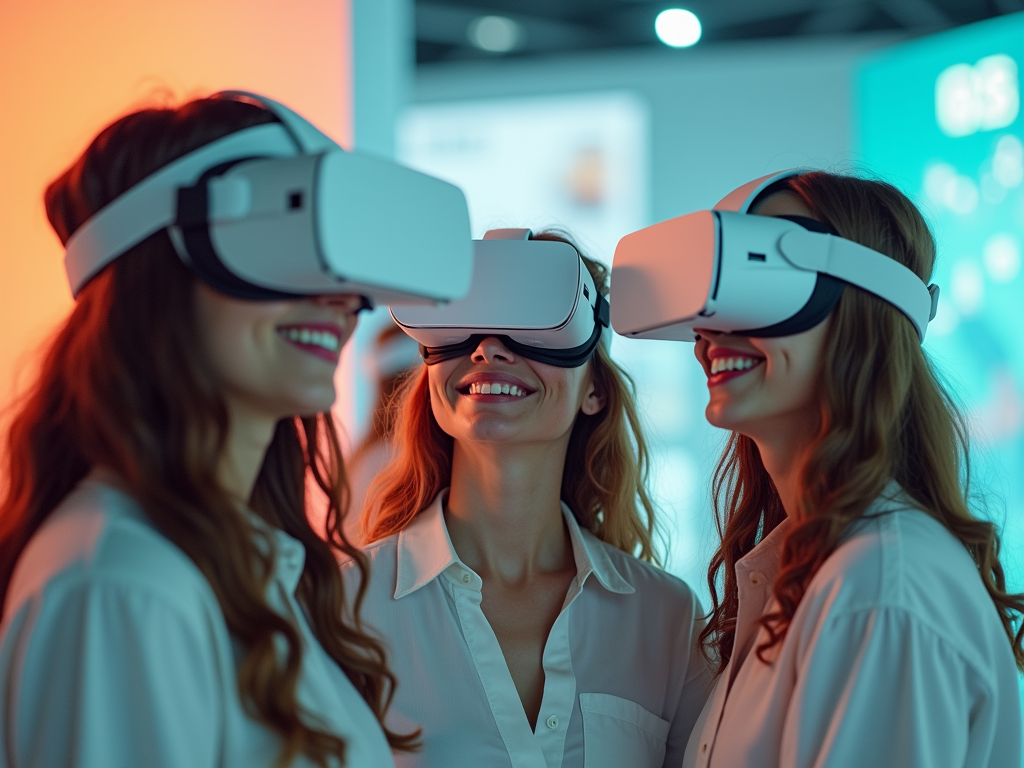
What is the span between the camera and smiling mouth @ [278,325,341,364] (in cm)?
123

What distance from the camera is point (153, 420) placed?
114cm

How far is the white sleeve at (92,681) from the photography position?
99 cm

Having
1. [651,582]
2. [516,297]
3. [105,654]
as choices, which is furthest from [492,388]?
[105,654]

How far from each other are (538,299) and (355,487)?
1.84 metres

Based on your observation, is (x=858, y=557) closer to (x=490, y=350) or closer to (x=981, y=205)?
(x=490, y=350)

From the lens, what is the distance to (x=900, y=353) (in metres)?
1.46

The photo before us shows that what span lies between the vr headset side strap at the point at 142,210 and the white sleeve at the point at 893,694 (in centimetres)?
93

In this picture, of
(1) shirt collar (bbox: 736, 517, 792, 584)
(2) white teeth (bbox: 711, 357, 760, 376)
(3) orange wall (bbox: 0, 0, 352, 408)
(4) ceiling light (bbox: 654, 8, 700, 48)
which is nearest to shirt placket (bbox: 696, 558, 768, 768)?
(1) shirt collar (bbox: 736, 517, 792, 584)

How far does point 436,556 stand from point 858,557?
0.80 metres

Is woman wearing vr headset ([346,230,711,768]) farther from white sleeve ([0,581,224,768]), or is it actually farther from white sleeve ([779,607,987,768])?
white sleeve ([0,581,224,768])

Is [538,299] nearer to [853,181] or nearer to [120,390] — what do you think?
[853,181]

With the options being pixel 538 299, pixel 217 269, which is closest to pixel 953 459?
pixel 538 299

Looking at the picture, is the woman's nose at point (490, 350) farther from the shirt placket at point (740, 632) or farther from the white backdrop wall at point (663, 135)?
the white backdrop wall at point (663, 135)

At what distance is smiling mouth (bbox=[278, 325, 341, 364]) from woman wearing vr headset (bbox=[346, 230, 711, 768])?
543 mm
